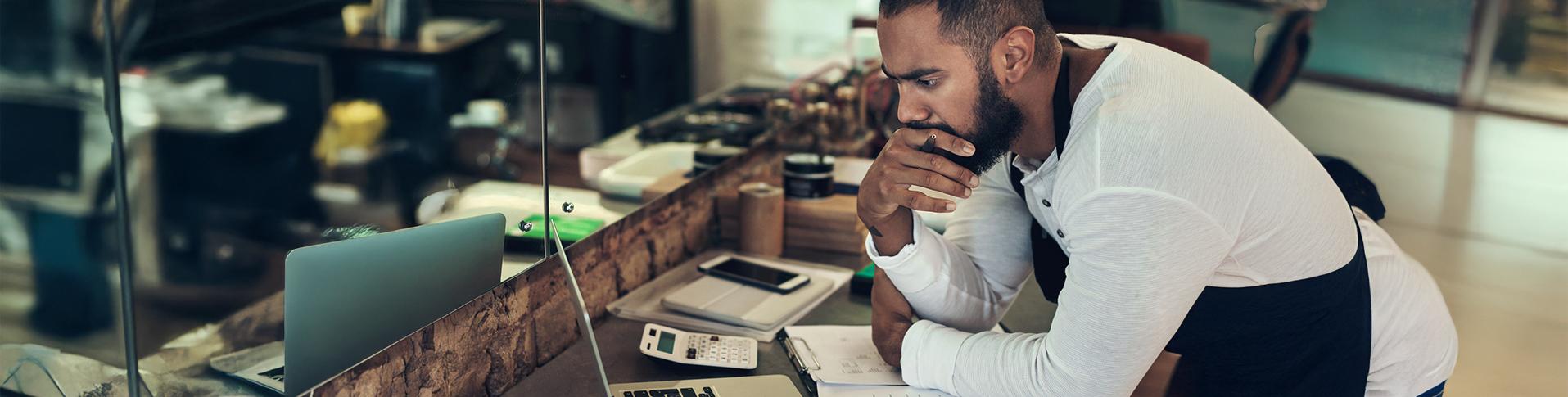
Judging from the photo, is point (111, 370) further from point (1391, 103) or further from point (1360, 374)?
point (1391, 103)

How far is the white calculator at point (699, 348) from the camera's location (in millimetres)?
1451

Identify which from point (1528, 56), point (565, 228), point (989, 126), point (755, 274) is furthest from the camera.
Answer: point (1528, 56)

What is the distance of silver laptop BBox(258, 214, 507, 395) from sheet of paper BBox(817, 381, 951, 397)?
456 millimetres

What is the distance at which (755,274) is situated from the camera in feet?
5.96

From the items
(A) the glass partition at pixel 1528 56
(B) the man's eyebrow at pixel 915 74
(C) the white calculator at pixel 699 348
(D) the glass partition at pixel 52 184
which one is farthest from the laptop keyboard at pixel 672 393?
(A) the glass partition at pixel 1528 56

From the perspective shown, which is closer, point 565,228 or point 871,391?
point 871,391

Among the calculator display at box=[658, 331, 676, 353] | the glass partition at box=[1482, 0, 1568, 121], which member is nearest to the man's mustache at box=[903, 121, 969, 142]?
the calculator display at box=[658, 331, 676, 353]

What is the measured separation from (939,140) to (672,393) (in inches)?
18.3

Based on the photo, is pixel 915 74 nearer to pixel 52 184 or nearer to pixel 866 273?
pixel 866 273

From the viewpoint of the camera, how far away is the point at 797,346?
154 cm

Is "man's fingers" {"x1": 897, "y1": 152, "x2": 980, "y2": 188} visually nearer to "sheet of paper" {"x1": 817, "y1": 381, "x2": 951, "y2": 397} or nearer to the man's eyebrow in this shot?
the man's eyebrow

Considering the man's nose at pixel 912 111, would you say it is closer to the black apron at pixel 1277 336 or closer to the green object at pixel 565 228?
the black apron at pixel 1277 336

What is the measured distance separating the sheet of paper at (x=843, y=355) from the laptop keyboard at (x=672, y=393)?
17 cm

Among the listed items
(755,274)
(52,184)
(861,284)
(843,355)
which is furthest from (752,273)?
(52,184)
